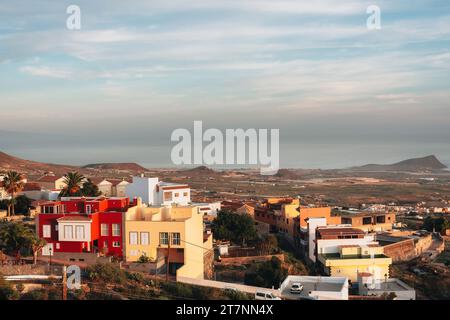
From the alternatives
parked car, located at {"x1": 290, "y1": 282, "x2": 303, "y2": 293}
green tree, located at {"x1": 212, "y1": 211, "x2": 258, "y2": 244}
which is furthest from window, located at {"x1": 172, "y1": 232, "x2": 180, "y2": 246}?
green tree, located at {"x1": 212, "y1": 211, "x2": 258, "y2": 244}

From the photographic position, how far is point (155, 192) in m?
37.3

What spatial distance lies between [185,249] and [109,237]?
313cm

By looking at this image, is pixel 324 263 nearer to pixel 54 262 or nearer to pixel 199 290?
pixel 199 290

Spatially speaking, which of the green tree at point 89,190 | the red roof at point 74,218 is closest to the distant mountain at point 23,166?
the green tree at point 89,190

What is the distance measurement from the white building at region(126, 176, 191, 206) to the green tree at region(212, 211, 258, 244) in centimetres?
573

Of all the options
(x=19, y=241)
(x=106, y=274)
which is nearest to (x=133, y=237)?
(x=106, y=274)

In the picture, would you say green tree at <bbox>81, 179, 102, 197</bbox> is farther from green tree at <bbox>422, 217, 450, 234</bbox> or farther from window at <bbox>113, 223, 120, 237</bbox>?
green tree at <bbox>422, 217, 450, 234</bbox>

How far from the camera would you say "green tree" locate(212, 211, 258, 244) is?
31.3m

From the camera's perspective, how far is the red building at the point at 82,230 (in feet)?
77.0

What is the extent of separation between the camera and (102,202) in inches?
988

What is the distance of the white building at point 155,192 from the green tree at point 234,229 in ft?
18.8

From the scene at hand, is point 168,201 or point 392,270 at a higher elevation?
point 168,201
